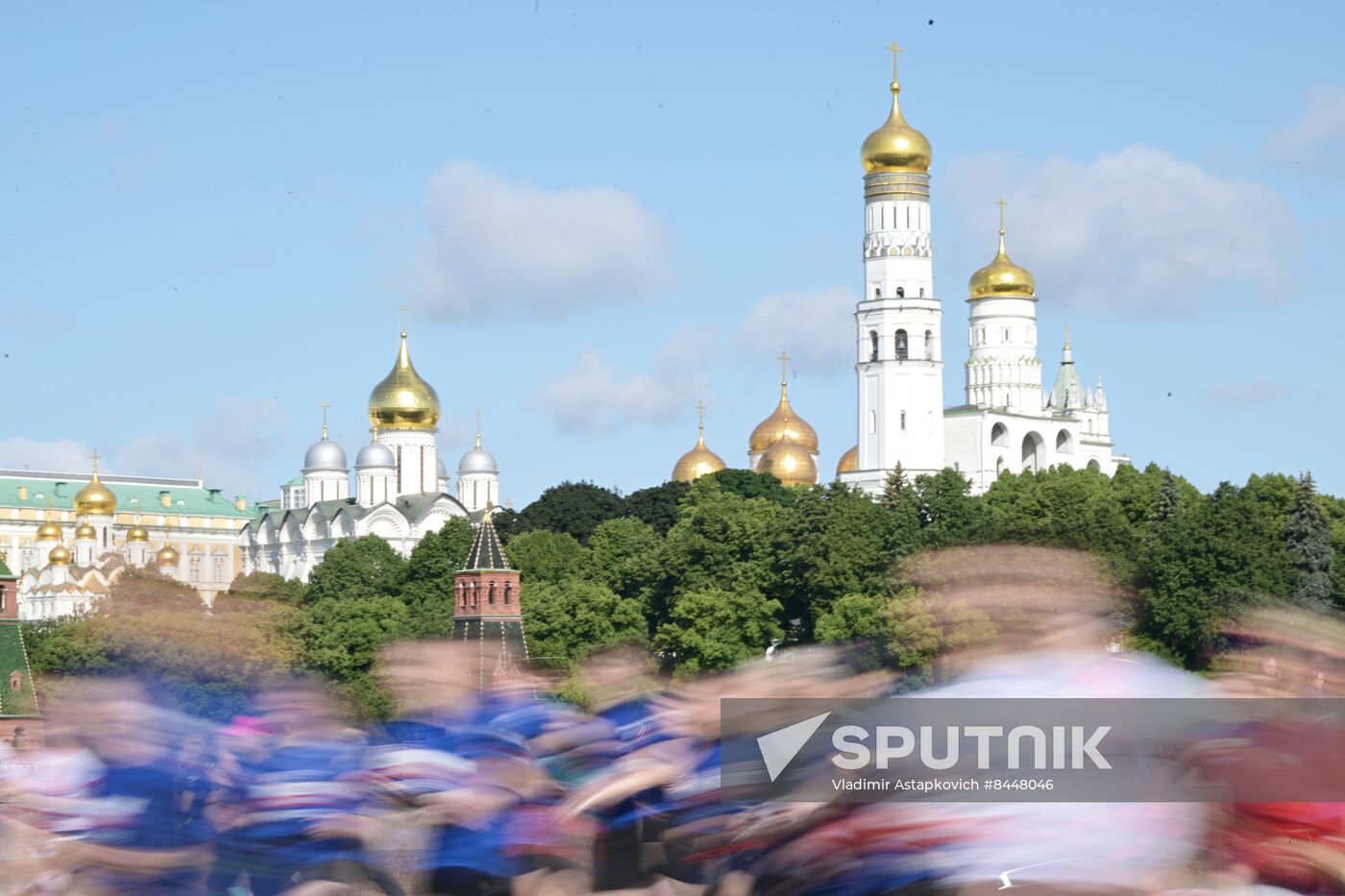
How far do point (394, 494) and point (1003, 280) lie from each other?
3301 cm

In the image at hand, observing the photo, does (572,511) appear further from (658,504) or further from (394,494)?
(394,494)

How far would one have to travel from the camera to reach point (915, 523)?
60156 mm

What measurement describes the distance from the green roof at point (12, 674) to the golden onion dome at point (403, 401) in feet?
193

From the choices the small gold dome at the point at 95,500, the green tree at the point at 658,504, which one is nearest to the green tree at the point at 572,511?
the green tree at the point at 658,504

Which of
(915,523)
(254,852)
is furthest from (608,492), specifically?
(254,852)

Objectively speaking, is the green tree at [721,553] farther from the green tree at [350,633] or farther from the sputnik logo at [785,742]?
the sputnik logo at [785,742]

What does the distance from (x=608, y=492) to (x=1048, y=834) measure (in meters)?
79.0

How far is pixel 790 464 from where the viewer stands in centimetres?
10581

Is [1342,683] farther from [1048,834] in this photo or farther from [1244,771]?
[1048,834]

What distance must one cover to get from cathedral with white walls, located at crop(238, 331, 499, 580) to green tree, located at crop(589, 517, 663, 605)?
3344 centimetres

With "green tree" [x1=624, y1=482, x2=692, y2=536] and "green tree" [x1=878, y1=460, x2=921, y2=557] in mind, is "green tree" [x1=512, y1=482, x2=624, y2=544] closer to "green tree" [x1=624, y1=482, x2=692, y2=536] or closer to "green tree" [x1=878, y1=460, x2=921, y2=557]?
"green tree" [x1=624, y1=482, x2=692, y2=536]

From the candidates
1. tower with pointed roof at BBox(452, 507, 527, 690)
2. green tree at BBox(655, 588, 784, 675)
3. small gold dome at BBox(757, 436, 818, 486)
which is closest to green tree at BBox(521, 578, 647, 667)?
tower with pointed roof at BBox(452, 507, 527, 690)

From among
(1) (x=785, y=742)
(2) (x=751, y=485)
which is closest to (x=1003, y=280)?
(2) (x=751, y=485)

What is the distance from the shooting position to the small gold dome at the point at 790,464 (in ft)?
346
